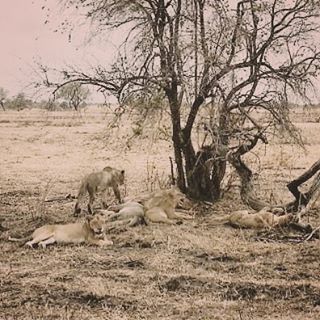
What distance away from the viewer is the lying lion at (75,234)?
30.7 feet

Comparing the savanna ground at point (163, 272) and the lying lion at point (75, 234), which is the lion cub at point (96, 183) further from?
the lying lion at point (75, 234)

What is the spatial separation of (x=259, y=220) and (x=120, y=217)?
7.44ft

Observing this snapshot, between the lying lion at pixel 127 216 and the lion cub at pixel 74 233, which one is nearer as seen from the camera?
the lion cub at pixel 74 233

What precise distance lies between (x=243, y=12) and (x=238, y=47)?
2.46 feet

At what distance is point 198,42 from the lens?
450 inches

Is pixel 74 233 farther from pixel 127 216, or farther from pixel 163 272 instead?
pixel 163 272

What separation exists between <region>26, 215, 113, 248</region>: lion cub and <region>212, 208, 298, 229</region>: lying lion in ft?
7.75

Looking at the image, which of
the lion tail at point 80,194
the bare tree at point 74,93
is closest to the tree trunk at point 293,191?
the lion tail at point 80,194

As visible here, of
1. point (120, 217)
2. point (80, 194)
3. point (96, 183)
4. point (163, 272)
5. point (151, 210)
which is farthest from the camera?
point (96, 183)

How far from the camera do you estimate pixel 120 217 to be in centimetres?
1075

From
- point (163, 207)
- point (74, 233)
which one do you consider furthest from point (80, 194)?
point (74, 233)

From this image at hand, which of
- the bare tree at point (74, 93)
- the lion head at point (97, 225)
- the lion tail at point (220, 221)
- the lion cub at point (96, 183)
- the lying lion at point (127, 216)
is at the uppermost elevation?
the bare tree at point (74, 93)

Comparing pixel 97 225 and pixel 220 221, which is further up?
pixel 97 225

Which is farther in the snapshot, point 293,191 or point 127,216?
point 293,191
